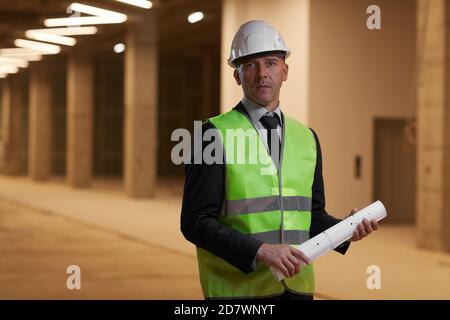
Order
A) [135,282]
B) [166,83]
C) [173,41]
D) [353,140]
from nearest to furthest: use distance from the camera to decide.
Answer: [135,282], [353,140], [173,41], [166,83]

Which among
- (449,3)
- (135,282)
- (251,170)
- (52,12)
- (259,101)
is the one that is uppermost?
(52,12)

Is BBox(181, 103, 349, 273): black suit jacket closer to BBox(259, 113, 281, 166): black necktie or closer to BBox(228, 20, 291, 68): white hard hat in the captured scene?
BBox(259, 113, 281, 166): black necktie

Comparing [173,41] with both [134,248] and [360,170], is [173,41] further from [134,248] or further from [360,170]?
[134,248]

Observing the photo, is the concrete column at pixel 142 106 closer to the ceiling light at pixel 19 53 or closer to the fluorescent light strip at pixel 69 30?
the fluorescent light strip at pixel 69 30

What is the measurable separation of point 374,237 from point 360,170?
203 cm

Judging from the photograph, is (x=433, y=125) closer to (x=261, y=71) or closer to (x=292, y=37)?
(x=292, y=37)

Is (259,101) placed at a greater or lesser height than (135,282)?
greater

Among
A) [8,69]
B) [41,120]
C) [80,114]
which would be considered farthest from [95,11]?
[8,69]

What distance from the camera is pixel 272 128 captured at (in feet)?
10.4

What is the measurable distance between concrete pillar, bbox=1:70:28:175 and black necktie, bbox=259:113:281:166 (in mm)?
38541

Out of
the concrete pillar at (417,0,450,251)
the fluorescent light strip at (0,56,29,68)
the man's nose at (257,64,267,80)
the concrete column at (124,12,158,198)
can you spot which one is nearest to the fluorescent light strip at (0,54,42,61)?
the fluorescent light strip at (0,56,29,68)

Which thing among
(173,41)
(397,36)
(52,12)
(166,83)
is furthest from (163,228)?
(166,83)

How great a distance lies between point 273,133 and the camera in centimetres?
318

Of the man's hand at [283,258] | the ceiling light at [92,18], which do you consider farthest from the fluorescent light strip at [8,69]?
the man's hand at [283,258]
